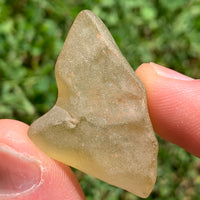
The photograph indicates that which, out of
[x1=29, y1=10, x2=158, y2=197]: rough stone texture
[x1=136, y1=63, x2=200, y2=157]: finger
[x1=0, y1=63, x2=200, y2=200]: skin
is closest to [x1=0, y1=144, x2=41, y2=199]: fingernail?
[x1=0, y1=63, x2=200, y2=200]: skin

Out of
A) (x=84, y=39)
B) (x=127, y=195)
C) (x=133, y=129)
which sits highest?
(x=84, y=39)

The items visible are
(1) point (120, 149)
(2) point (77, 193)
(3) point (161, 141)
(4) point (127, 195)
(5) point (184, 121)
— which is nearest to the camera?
(1) point (120, 149)

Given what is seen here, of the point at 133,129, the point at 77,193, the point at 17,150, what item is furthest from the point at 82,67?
the point at 77,193

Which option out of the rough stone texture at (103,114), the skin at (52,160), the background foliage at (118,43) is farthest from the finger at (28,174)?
the background foliage at (118,43)

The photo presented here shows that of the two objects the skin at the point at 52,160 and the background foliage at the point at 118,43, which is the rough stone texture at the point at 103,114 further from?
the background foliage at the point at 118,43

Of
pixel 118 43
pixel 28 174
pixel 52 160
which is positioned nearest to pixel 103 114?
pixel 52 160

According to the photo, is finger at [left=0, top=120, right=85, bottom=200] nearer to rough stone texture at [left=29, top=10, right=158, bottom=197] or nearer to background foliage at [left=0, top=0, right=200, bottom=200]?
rough stone texture at [left=29, top=10, right=158, bottom=197]

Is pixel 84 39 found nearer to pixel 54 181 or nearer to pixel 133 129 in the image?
pixel 133 129
